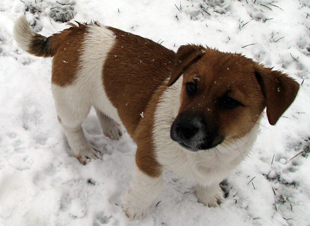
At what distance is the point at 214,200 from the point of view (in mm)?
3162

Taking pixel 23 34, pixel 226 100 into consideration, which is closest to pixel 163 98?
pixel 226 100

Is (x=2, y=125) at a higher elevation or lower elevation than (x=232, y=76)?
lower

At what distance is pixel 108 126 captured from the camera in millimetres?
3600

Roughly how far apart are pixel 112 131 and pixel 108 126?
0.28 feet

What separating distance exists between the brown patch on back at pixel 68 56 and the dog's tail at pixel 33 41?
5.8 inches

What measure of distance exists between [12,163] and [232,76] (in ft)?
8.39

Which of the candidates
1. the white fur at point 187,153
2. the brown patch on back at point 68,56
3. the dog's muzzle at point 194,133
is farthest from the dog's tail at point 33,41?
the dog's muzzle at point 194,133

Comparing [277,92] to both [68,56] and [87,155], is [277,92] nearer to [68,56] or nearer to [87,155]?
[68,56]

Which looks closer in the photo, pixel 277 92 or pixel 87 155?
pixel 277 92

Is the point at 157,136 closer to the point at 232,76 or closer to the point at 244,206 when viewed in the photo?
the point at 232,76

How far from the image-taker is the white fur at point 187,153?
237cm

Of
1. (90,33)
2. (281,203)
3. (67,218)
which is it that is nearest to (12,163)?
(67,218)

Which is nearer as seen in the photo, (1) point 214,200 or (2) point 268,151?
(1) point 214,200

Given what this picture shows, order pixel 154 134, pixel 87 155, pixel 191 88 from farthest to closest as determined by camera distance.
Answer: pixel 87 155, pixel 154 134, pixel 191 88
